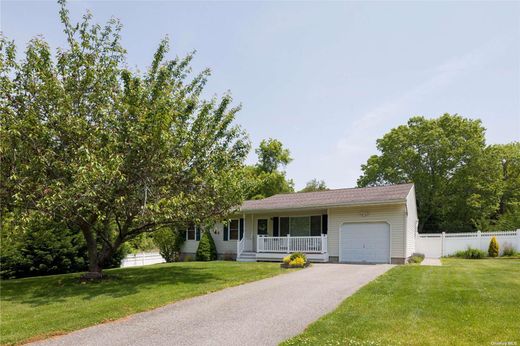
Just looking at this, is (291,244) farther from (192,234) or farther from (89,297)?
(89,297)

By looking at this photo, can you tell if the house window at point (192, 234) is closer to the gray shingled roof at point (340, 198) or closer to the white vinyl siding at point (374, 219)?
the gray shingled roof at point (340, 198)

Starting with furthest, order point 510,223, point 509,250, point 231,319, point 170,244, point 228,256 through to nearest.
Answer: point 510,223
point 170,244
point 228,256
point 509,250
point 231,319

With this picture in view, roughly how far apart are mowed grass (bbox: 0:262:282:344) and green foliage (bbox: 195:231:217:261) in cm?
731

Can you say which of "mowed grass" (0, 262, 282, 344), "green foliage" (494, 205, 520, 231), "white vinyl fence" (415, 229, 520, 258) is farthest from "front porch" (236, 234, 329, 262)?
"green foliage" (494, 205, 520, 231)

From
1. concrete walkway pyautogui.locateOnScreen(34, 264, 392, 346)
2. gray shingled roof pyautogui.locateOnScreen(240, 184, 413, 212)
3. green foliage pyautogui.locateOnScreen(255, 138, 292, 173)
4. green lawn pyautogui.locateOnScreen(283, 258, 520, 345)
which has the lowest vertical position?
concrete walkway pyautogui.locateOnScreen(34, 264, 392, 346)

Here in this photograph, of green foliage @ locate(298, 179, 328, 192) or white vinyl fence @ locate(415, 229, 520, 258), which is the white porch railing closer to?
white vinyl fence @ locate(415, 229, 520, 258)

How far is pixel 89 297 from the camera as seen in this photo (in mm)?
10805

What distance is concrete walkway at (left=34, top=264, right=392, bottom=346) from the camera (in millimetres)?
6836

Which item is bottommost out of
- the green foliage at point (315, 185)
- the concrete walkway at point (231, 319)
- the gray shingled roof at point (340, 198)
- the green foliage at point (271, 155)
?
the concrete walkway at point (231, 319)

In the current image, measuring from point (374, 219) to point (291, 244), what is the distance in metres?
4.38

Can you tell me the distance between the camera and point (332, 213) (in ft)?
66.3

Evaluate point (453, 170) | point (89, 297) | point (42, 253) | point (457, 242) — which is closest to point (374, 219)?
point (457, 242)

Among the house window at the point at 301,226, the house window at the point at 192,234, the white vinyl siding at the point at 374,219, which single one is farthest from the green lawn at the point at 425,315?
the house window at the point at 192,234

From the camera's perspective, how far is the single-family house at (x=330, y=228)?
60.4 ft
